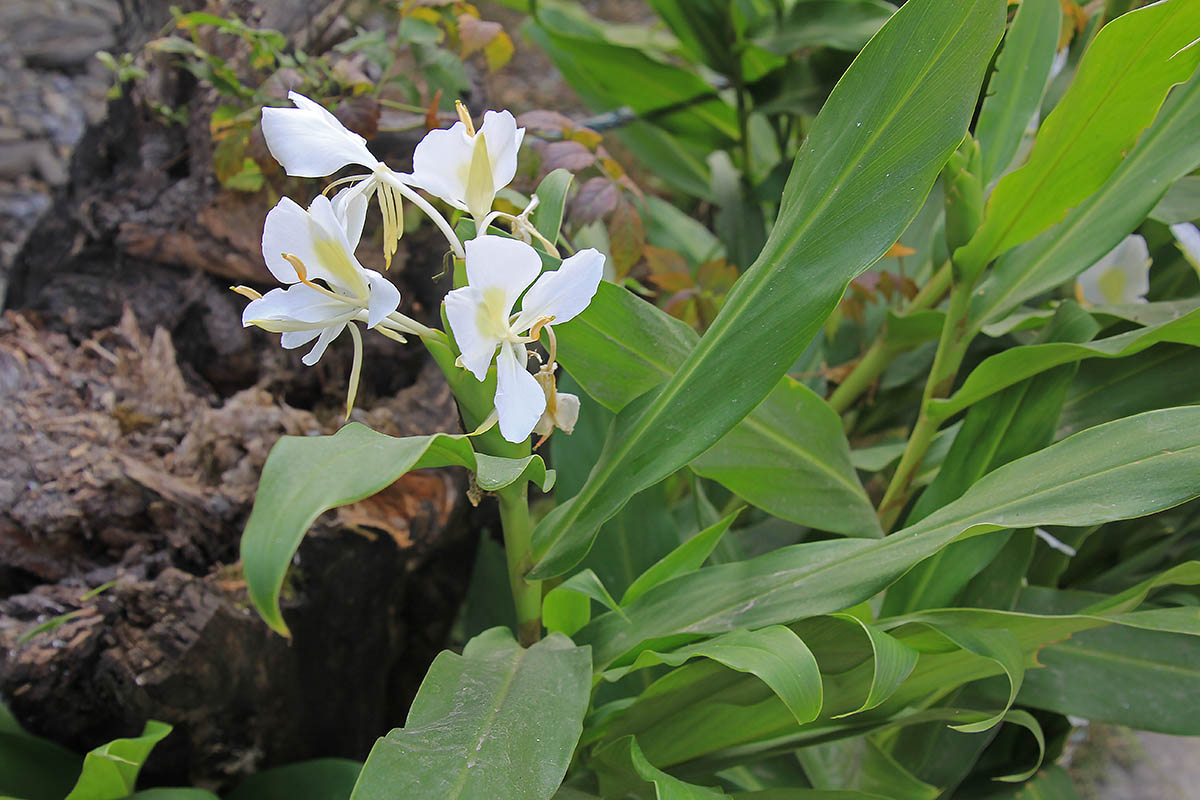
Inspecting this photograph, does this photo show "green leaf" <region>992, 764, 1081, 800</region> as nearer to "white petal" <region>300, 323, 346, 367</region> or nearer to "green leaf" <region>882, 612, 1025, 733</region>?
"green leaf" <region>882, 612, 1025, 733</region>

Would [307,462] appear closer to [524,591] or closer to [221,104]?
[524,591]

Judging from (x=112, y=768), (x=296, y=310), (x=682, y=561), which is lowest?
(x=112, y=768)

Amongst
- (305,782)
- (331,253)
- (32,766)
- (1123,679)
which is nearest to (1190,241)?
(1123,679)

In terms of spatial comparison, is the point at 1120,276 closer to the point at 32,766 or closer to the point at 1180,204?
the point at 1180,204

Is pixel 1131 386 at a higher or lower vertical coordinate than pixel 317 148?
lower

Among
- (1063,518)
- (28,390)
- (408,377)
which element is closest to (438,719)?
(1063,518)

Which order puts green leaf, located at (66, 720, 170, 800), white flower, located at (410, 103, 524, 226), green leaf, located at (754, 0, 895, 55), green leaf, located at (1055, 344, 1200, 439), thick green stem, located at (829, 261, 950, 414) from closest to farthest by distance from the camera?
white flower, located at (410, 103, 524, 226) → green leaf, located at (66, 720, 170, 800) → green leaf, located at (1055, 344, 1200, 439) → thick green stem, located at (829, 261, 950, 414) → green leaf, located at (754, 0, 895, 55)

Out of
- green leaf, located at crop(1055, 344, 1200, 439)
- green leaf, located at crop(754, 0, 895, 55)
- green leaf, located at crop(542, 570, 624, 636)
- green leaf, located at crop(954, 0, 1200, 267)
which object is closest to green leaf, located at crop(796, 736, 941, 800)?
green leaf, located at crop(542, 570, 624, 636)
